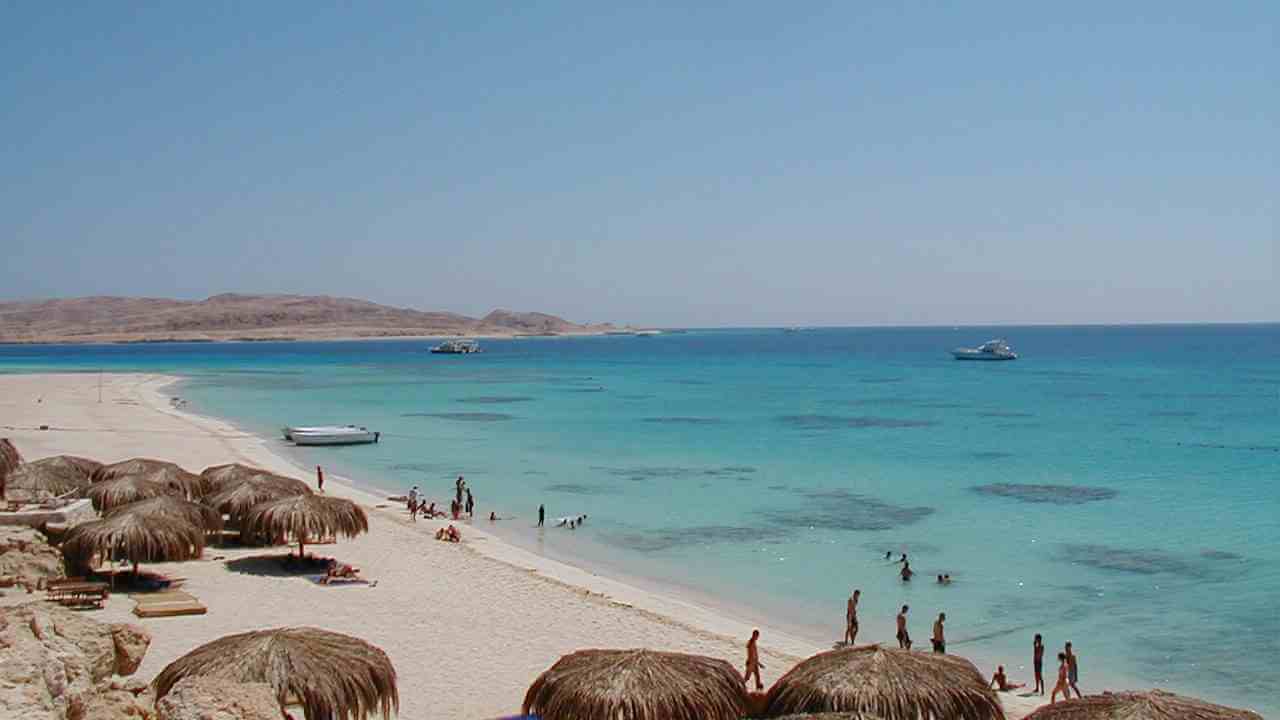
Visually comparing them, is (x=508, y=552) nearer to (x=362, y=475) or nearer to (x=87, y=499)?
(x=87, y=499)

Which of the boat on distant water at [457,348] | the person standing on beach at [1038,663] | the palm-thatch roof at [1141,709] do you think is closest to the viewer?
the palm-thatch roof at [1141,709]

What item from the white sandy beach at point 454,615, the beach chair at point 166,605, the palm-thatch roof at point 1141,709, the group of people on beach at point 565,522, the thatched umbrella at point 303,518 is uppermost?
the palm-thatch roof at point 1141,709

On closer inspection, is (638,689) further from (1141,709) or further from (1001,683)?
(1001,683)

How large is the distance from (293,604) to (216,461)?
20.1 meters

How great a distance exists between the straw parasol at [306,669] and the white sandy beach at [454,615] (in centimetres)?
195

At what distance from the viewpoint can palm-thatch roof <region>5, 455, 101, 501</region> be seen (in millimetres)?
20469

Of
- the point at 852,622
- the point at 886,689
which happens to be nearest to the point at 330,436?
the point at 852,622

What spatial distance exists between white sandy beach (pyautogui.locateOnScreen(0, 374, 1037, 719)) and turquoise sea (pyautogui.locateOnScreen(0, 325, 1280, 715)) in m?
1.84

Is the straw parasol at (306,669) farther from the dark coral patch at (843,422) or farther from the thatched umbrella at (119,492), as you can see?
the dark coral patch at (843,422)

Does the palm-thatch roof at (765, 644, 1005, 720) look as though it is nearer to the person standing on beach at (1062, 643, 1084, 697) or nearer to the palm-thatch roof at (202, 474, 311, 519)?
the person standing on beach at (1062, 643, 1084, 697)

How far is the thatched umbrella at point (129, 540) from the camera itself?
15305mm

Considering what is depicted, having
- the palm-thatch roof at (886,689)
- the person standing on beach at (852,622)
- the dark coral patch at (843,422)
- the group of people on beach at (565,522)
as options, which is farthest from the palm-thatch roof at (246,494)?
the dark coral patch at (843,422)

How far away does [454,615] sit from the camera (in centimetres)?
1597

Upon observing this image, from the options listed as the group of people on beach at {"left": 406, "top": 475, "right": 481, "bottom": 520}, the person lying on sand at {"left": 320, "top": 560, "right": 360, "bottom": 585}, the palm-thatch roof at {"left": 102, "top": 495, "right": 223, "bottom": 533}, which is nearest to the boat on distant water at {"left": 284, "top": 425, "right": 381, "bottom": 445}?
the group of people on beach at {"left": 406, "top": 475, "right": 481, "bottom": 520}
